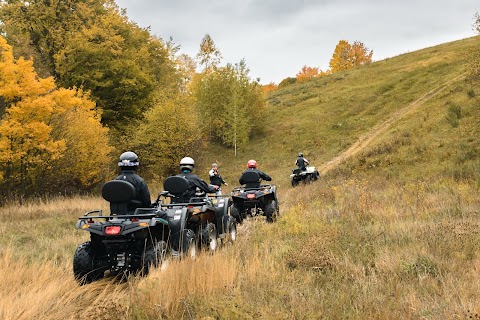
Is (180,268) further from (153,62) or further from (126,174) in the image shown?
(153,62)

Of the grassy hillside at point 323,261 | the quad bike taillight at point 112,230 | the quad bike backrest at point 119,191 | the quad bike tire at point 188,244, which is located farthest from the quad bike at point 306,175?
the quad bike taillight at point 112,230

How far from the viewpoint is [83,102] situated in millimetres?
23031

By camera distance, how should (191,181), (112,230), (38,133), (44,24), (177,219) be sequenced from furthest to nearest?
(44,24), (38,133), (191,181), (177,219), (112,230)

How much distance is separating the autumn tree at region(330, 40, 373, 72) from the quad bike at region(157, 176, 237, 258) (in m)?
70.4

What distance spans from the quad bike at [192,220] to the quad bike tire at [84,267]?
3.99ft

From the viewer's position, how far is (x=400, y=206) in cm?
1078

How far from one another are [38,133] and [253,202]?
10909mm

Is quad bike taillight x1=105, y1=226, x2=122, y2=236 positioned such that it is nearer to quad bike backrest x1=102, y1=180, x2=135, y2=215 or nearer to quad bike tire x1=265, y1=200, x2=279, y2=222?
quad bike backrest x1=102, y1=180, x2=135, y2=215

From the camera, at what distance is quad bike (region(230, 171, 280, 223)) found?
37.3 ft

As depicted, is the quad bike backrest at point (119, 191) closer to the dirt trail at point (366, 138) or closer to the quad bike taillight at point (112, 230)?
the quad bike taillight at point (112, 230)

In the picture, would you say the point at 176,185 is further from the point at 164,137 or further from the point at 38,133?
the point at 164,137

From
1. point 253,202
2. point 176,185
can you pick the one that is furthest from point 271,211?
point 176,185

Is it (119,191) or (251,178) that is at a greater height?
(119,191)

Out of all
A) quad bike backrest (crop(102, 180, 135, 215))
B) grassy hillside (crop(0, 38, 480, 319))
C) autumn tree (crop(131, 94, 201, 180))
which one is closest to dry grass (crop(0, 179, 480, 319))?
grassy hillside (crop(0, 38, 480, 319))
